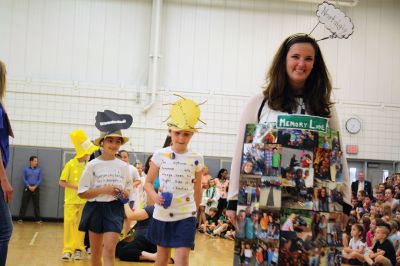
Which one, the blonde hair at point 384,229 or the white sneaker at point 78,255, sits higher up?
the blonde hair at point 384,229

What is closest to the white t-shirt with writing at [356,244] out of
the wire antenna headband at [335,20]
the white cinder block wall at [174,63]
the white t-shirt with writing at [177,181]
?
the wire antenna headband at [335,20]

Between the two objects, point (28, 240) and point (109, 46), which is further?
point (109, 46)

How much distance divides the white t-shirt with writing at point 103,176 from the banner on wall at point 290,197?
3.12 meters

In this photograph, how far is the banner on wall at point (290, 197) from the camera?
9.57 ft

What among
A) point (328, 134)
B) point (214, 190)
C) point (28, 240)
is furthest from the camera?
point (214, 190)

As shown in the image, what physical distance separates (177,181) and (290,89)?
233 centimetres

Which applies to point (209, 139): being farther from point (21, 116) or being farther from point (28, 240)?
point (28, 240)

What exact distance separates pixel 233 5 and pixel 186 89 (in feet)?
9.88

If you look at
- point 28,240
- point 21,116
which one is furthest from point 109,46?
point 28,240

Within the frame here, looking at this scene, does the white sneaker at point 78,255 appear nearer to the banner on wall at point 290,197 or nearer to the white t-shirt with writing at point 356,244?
the white t-shirt with writing at point 356,244

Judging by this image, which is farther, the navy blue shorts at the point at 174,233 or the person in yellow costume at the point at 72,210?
the person in yellow costume at the point at 72,210

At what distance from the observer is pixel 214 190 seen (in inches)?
632

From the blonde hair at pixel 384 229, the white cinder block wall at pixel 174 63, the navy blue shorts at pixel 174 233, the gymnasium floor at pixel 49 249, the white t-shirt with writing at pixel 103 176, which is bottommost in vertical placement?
the gymnasium floor at pixel 49 249

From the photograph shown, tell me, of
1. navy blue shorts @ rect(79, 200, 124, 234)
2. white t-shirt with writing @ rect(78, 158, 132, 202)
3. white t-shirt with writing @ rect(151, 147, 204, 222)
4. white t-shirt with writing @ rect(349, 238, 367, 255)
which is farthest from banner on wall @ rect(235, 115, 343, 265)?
white t-shirt with writing @ rect(349, 238, 367, 255)
